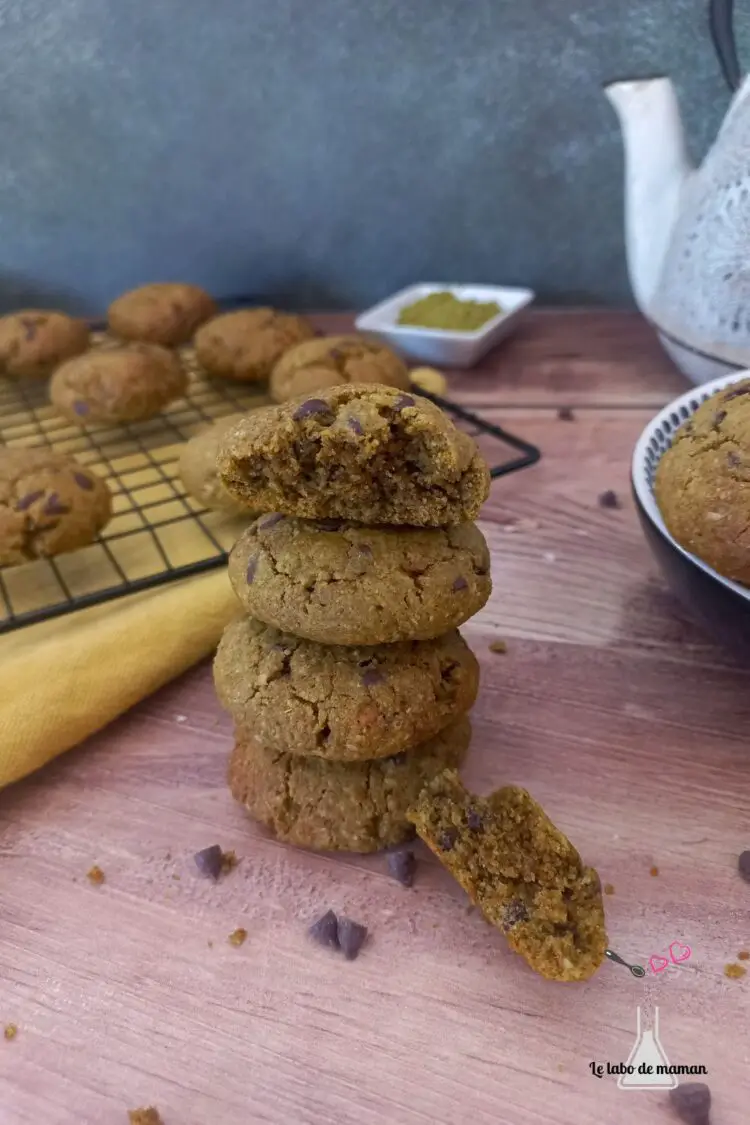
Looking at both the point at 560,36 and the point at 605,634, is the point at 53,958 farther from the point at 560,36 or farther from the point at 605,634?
the point at 560,36

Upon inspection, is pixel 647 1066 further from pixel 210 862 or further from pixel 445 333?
pixel 445 333

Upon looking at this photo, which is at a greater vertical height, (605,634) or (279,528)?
(279,528)

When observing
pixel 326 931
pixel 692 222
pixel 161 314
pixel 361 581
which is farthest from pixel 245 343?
pixel 326 931

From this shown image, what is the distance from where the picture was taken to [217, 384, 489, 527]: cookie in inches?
23.4

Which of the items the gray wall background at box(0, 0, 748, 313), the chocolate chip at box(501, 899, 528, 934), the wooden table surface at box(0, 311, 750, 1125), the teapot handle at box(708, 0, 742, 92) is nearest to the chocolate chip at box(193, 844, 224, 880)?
the wooden table surface at box(0, 311, 750, 1125)

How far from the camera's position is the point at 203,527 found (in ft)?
3.75

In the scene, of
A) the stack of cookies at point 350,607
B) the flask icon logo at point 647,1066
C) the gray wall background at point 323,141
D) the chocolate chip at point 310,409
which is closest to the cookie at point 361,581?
the stack of cookies at point 350,607

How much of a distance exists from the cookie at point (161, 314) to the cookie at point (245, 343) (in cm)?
10

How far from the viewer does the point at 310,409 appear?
598 mm

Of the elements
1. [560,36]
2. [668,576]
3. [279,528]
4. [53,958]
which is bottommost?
[53,958]

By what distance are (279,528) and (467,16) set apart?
1372 millimetres

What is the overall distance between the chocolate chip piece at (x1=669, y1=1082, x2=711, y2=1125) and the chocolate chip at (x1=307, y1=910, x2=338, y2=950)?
26 centimetres

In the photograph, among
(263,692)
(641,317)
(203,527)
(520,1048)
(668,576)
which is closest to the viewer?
(520,1048)

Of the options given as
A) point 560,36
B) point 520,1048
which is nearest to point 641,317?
point 560,36
